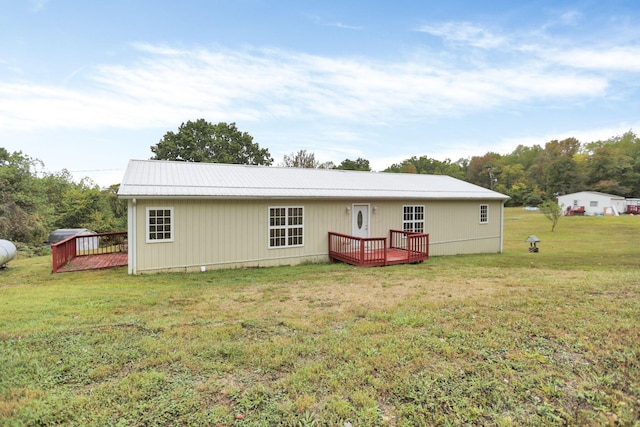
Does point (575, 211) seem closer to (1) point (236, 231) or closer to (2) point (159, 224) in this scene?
(1) point (236, 231)

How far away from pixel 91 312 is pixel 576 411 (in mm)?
5943

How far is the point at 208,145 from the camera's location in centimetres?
3234

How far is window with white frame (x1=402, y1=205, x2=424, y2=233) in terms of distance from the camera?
13.3m

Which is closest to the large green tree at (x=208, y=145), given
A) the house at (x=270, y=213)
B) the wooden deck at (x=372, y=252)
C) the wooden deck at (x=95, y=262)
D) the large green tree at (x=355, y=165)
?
the large green tree at (x=355, y=165)

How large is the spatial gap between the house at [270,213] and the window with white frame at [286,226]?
0.03 meters

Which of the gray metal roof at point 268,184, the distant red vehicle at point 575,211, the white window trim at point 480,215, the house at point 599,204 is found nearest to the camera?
the gray metal roof at point 268,184

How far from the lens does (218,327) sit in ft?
13.9

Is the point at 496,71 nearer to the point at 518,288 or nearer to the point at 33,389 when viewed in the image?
the point at 518,288

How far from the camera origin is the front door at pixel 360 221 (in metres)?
12.2

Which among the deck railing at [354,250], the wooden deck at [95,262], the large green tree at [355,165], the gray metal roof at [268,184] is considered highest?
the large green tree at [355,165]

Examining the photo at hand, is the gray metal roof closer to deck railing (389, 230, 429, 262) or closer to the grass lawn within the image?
deck railing (389, 230, 429, 262)

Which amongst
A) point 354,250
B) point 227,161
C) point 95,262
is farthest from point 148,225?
point 227,161

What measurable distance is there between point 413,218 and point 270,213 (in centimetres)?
630

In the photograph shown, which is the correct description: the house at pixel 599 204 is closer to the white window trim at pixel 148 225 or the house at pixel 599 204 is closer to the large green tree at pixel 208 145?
the large green tree at pixel 208 145
